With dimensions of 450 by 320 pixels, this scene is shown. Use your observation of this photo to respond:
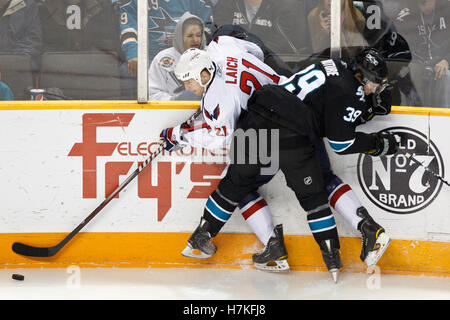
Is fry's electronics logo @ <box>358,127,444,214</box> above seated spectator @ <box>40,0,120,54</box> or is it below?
below

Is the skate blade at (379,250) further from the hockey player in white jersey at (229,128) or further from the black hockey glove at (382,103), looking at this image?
the black hockey glove at (382,103)

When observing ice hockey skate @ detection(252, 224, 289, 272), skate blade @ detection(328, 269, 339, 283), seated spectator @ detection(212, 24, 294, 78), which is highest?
seated spectator @ detection(212, 24, 294, 78)

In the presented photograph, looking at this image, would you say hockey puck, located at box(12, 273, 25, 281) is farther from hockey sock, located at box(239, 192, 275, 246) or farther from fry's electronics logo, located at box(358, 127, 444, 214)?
fry's electronics logo, located at box(358, 127, 444, 214)

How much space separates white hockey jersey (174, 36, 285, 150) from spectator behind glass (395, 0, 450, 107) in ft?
2.26

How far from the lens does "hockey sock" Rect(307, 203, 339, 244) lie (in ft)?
8.16

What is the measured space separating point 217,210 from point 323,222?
1.62 ft

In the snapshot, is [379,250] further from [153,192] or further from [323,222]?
[153,192]

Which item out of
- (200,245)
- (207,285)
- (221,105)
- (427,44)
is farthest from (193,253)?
(427,44)

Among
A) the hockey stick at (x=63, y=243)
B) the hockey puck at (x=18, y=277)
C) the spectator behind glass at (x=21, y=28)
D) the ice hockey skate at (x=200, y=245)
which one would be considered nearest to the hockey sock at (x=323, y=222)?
the ice hockey skate at (x=200, y=245)

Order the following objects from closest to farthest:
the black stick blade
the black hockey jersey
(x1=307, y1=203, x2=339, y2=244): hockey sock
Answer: the black hockey jersey → (x1=307, y1=203, x2=339, y2=244): hockey sock → the black stick blade

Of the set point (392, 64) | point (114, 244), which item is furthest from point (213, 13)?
point (114, 244)

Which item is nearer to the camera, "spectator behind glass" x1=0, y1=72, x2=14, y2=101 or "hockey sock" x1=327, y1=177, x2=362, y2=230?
"hockey sock" x1=327, y1=177, x2=362, y2=230

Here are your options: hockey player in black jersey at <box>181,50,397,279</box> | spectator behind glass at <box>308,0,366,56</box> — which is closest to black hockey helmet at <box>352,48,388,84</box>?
hockey player in black jersey at <box>181,50,397,279</box>

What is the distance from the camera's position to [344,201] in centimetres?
261
